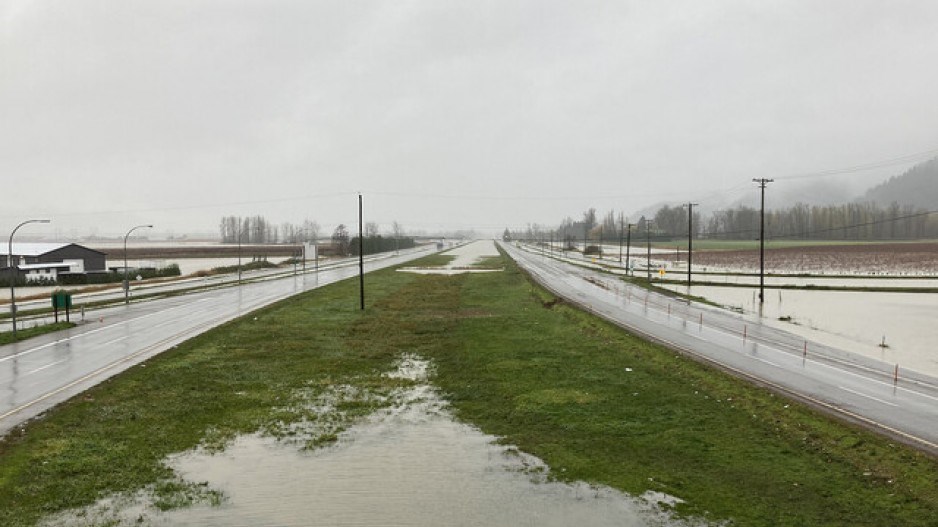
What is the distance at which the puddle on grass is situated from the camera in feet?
44.9

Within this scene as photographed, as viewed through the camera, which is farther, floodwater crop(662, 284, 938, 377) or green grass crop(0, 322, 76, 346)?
green grass crop(0, 322, 76, 346)

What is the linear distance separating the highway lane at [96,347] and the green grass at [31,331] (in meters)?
0.79

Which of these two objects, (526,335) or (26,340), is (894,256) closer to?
(526,335)

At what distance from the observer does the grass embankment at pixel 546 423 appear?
14.7m

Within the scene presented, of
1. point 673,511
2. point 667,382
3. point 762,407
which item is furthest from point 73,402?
point 762,407

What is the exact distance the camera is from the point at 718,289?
72938mm

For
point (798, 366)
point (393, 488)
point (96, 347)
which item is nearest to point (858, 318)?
point (798, 366)

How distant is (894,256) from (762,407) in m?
136

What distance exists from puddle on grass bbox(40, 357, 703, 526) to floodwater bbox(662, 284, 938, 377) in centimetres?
2497

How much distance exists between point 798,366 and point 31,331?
50.7 meters

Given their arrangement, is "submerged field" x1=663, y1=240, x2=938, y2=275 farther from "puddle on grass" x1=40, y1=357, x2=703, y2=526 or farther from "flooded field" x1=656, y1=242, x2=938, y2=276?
"puddle on grass" x1=40, y1=357, x2=703, y2=526

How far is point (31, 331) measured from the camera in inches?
1528

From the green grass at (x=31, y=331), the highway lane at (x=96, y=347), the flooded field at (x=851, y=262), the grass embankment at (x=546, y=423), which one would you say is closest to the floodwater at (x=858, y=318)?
the grass embankment at (x=546, y=423)

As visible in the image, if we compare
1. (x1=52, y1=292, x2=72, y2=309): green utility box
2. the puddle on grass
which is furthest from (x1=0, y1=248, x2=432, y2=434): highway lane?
the puddle on grass
